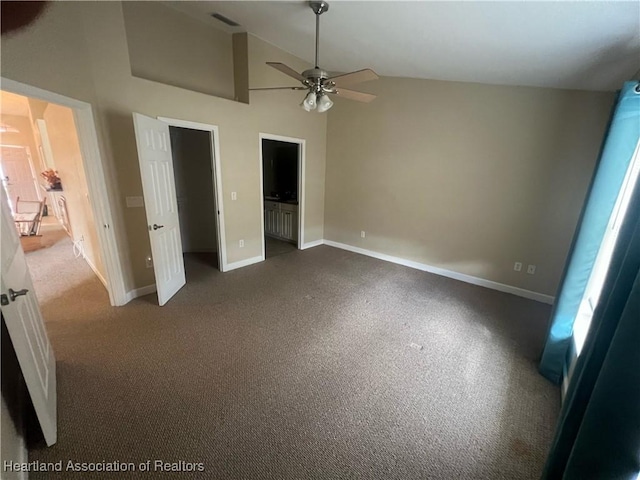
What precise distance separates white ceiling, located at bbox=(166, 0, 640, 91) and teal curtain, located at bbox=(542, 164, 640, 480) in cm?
149

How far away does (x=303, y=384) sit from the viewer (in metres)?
1.97

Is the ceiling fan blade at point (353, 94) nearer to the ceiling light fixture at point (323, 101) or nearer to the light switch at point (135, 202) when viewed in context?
the ceiling light fixture at point (323, 101)

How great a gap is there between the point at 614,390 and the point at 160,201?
3.53 meters

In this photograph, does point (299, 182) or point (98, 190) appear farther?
point (299, 182)

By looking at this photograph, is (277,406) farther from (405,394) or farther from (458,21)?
(458,21)

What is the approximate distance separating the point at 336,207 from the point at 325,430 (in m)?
3.93

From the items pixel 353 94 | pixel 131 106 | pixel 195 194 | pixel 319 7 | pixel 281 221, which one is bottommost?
pixel 281 221

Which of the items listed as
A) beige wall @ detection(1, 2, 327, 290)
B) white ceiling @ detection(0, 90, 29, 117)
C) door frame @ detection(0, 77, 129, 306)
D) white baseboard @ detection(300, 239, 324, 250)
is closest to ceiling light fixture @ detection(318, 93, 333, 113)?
beige wall @ detection(1, 2, 327, 290)

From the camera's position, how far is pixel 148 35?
9.68ft

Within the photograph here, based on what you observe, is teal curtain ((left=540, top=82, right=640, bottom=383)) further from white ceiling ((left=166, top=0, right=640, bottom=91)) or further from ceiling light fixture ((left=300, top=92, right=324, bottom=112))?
ceiling light fixture ((left=300, top=92, right=324, bottom=112))

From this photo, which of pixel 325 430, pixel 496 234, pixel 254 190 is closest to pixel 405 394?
pixel 325 430

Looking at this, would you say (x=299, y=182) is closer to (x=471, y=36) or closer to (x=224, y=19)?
(x=224, y=19)

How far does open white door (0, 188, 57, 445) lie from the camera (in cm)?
126

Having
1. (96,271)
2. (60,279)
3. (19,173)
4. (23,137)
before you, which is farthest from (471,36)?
(19,173)
